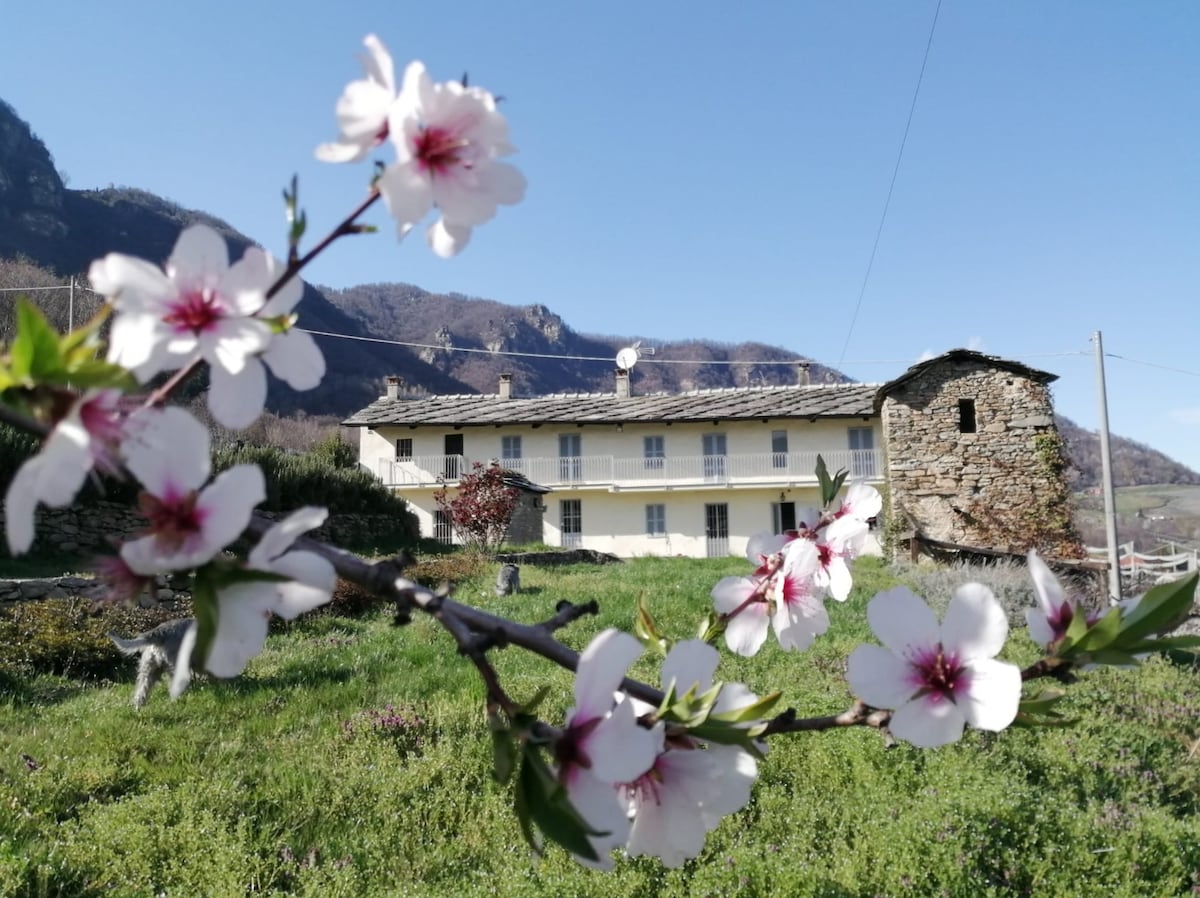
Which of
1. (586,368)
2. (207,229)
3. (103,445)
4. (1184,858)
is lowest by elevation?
(1184,858)

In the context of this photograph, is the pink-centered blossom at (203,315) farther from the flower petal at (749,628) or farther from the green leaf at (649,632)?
the flower petal at (749,628)

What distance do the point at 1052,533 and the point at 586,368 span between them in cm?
10535

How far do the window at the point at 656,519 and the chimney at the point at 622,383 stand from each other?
397 centimetres

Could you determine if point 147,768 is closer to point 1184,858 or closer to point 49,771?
point 49,771

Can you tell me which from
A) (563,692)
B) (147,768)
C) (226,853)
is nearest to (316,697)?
(147,768)

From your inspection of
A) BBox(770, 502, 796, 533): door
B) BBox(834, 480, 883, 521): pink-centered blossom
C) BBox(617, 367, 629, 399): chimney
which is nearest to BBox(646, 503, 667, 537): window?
BBox(770, 502, 796, 533): door

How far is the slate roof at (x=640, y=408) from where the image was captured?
2328 cm

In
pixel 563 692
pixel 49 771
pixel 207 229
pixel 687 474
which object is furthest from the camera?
pixel 687 474

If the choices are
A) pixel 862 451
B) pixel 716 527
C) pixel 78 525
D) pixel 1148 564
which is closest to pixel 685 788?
pixel 78 525

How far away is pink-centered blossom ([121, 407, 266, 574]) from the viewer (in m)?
0.44

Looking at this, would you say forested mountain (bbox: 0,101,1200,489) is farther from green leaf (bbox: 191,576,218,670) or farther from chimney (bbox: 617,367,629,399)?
green leaf (bbox: 191,576,218,670)

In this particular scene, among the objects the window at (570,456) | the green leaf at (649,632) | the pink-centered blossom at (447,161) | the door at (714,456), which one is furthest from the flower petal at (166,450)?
the window at (570,456)

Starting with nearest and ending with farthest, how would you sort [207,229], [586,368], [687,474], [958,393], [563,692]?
[207,229] → [563,692] → [958,393] → [687,474] → [586,368]

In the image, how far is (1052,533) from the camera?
50.3 ft
